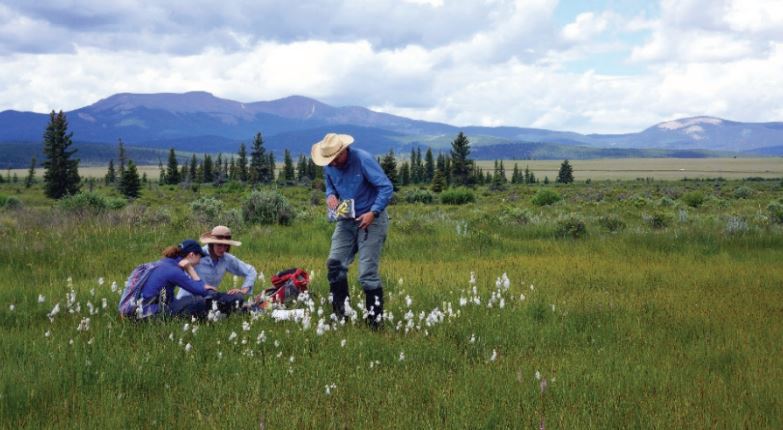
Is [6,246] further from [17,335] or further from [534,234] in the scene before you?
[534,234]

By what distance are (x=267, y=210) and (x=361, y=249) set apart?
36.7 ft

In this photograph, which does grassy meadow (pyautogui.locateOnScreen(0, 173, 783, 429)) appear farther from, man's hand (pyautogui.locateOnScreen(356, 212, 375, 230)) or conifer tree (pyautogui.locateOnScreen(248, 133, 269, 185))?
conifer tree (pyautogui.locateOnScreen(248, 133, 269, 185))

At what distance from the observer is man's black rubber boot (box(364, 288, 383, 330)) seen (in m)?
6.84

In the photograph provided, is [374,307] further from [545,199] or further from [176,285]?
[545,199]

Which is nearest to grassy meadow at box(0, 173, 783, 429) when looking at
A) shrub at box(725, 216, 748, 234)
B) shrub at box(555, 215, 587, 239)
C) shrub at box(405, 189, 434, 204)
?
shrub at box(725, 216, 748, 234)

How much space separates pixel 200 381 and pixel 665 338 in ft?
15.3

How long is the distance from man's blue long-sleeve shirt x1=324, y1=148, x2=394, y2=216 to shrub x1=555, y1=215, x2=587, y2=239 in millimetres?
8900

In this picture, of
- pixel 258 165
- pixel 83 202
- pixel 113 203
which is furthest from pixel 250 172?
pixel 83 202

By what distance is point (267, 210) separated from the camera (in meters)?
18.0

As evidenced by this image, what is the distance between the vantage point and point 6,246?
11.4 m

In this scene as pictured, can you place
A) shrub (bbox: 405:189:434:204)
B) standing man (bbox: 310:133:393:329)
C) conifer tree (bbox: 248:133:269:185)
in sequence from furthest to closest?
conifer tree (bbox: 248:133:269:185) → shrub (bbox: 405:189:434:204) → standing man (bbox: 310:133:393:329)

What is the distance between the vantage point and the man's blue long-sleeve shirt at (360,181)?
731 cm

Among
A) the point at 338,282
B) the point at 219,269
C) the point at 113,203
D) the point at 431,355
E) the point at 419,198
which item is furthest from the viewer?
the point at 419,198

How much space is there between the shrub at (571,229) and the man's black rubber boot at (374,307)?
9049mm
